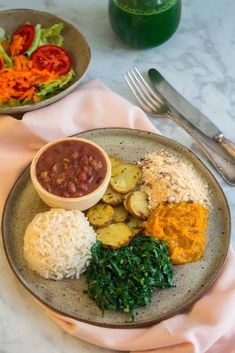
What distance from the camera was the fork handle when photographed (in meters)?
1.62

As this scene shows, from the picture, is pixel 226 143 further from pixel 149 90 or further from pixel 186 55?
pixel 186 55

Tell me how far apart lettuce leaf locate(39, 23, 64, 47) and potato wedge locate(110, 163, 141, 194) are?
20.1 inches

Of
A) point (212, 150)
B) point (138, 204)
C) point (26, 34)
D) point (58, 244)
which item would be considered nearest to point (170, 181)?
point (138, 204)

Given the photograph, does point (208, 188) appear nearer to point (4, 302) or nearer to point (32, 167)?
point (32, 167)

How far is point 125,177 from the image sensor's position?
5.04 ft

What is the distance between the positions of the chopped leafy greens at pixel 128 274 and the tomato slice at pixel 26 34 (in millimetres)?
705

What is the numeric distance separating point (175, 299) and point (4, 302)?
37 cm

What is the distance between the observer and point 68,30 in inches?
73.9

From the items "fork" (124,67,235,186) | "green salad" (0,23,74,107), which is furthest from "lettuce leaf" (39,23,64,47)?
"fork" (124,67,235,186)

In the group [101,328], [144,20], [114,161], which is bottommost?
[101,328]

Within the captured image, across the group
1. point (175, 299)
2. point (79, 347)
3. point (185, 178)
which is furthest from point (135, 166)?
point (79, 347)

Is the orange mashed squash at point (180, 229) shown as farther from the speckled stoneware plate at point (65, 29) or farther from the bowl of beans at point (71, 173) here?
the speckled stoneware plate at point (65, 29)

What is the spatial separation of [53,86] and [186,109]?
365 mm

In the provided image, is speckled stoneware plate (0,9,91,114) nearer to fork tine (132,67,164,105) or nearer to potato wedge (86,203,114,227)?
fork tine (132,67,164,105)
